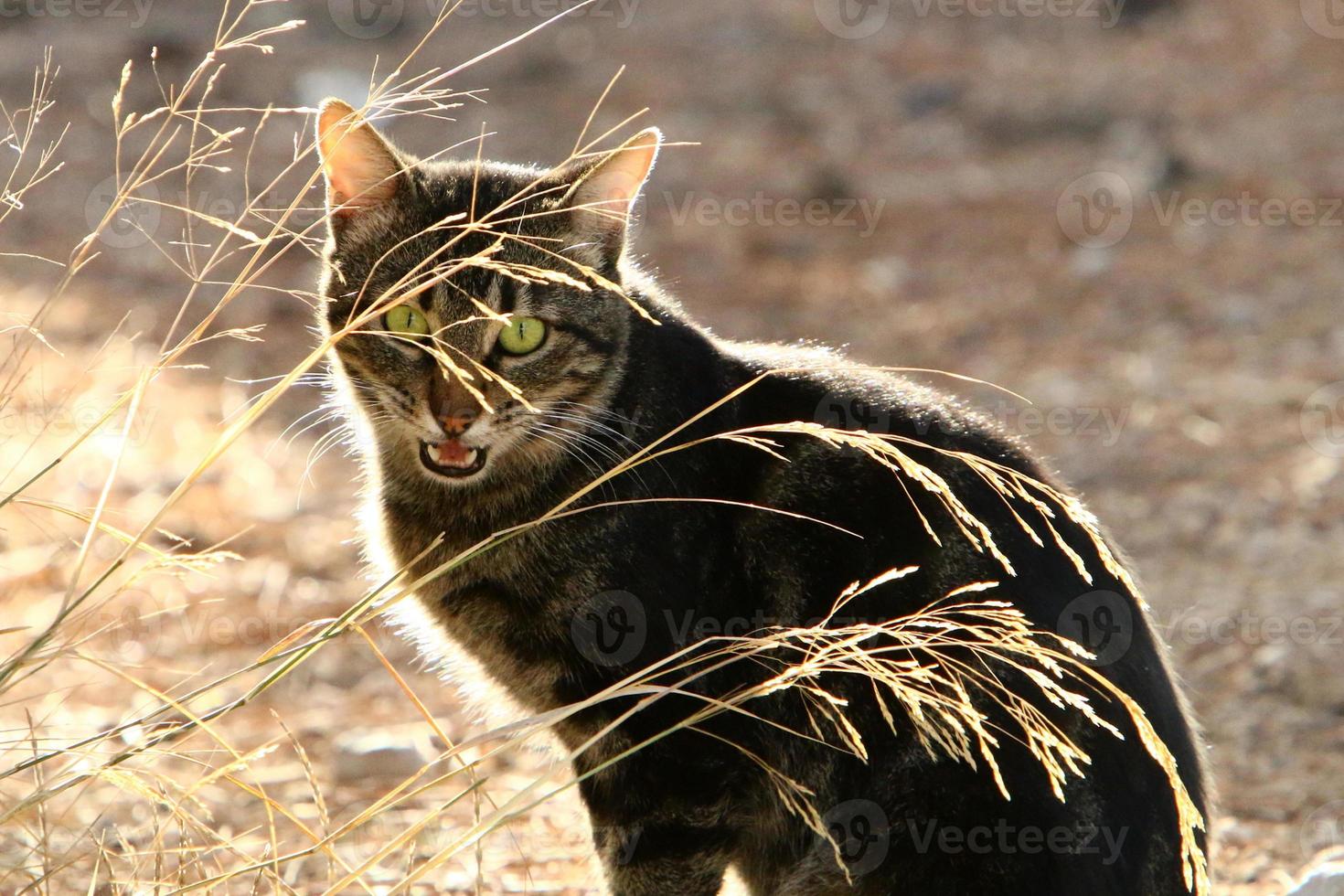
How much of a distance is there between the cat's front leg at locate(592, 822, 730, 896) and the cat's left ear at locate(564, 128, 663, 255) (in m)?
1.54

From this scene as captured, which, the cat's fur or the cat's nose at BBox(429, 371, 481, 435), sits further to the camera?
the cat's nose at BBox(429, 371, 481, 435)

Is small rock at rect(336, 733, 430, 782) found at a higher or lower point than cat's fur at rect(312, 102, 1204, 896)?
lower

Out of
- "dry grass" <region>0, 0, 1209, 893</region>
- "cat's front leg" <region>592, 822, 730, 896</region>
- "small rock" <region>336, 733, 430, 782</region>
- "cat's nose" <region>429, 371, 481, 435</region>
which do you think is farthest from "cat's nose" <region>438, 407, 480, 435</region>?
"small rock" <region>336, 733, 430, 782</region>

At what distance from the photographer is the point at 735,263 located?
923cm

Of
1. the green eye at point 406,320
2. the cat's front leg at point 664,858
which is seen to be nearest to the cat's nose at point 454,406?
the green eye at point 406,320

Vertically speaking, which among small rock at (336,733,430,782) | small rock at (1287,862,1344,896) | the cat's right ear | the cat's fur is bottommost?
small rock at (336,733,430,782)

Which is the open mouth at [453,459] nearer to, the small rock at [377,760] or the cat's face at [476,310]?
the cat's face at [476,310]

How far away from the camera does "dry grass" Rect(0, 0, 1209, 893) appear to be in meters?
2.56

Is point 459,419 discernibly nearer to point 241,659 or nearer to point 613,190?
point 613,190

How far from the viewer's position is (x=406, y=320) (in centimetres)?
347

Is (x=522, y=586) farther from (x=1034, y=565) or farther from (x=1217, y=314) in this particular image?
(x=1217, y=314)

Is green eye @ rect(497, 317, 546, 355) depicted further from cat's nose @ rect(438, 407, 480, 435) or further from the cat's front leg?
the cat's front leg

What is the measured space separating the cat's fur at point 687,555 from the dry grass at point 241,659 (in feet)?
0.27

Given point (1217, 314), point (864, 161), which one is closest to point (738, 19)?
point (864, 161)
